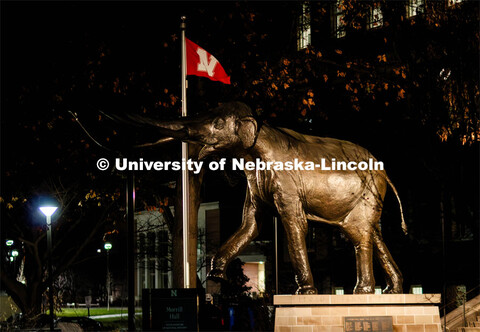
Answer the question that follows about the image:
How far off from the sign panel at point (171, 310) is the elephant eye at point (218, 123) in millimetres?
2468

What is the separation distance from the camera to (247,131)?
11.4m

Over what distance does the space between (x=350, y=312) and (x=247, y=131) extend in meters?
3.14

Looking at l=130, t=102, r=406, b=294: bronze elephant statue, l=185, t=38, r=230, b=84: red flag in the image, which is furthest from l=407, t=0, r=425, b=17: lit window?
l=130, t=102, r=406, b=294: bronze elephant statue

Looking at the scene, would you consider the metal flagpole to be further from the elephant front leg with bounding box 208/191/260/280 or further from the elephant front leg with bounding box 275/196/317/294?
the elephant front leg with bounding box 275/196/317/294

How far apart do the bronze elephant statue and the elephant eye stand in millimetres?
15

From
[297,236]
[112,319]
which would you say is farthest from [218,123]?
[112,319]

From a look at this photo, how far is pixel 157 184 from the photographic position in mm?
23719

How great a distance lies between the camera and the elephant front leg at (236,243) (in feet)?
38.2

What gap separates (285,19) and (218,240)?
92.0 feet

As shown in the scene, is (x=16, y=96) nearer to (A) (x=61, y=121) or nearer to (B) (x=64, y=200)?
(A) (x=61, y=121)

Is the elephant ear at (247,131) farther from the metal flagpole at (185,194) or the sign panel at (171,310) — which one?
the metal flagpole at (185,194)

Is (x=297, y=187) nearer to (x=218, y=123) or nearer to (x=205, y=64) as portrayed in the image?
(x=218, y=123)

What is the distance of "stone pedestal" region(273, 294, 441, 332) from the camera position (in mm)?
11445

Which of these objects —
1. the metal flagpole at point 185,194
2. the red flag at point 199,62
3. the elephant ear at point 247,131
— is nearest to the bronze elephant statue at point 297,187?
the elephant ear at point 247,131
